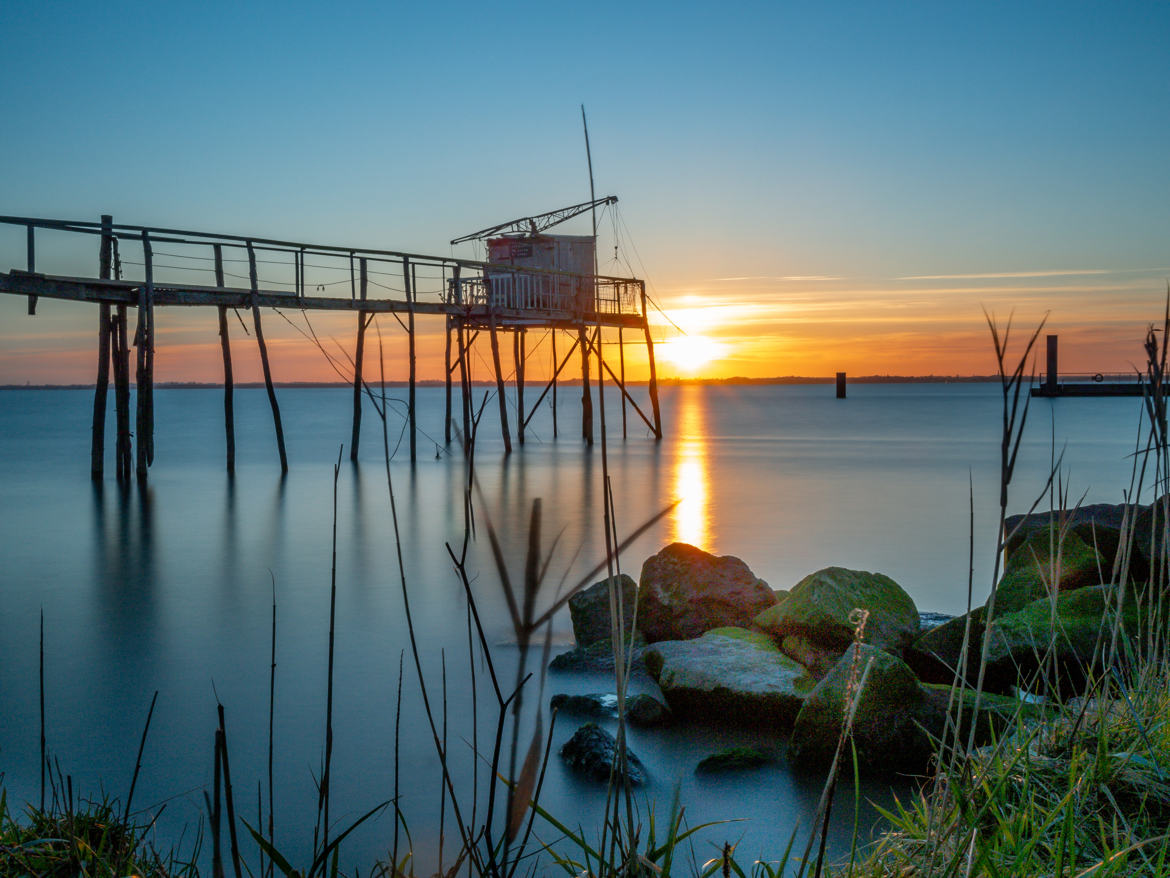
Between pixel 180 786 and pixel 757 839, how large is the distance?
3.03 metres

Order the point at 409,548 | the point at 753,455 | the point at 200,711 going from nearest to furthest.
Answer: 1. the point at 200,711
2. the point at 409,548
3. the point at 753,455

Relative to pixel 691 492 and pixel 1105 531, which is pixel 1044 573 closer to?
pixel 1105 531

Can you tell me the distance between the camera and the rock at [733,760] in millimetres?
4848

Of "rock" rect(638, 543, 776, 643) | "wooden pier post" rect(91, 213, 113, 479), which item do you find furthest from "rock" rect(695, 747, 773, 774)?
"wooden pier post" rect(91, 213, 113, 479)

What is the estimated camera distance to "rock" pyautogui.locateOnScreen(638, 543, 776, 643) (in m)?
6.95

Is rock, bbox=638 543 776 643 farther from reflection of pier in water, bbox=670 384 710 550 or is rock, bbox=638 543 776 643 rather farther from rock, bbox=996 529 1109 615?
rock, bbox=996 529 1109 615

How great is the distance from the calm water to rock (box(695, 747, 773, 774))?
3.3 inches

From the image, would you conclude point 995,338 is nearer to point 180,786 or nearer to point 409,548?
point 180,786

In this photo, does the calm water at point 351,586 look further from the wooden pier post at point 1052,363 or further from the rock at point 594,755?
the wooden pier post at point 1052,363

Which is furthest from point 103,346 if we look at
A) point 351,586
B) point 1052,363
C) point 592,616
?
point 1052,363

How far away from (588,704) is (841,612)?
1783 millimetres

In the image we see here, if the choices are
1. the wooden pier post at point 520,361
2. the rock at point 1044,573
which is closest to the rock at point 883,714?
the rock at point 1044,573

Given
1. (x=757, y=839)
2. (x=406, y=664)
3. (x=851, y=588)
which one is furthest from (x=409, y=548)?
(x=757, y=839)

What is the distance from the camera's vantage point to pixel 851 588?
638 cm
